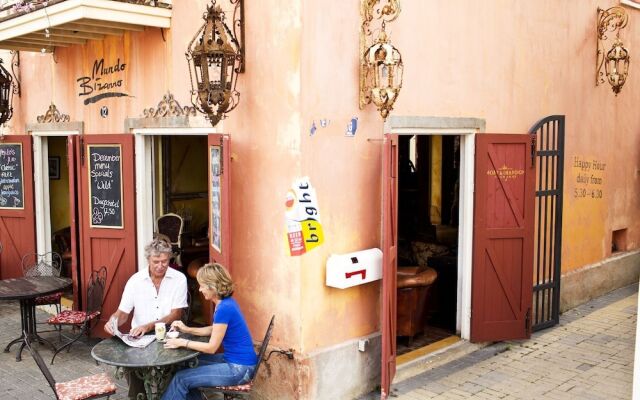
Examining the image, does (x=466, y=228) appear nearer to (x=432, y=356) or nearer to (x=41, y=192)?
(x=432, y=356)

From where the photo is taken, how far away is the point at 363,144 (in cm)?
668

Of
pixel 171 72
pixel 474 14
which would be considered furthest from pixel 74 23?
pixel 474 14

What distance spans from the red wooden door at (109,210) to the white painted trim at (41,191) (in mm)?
1873

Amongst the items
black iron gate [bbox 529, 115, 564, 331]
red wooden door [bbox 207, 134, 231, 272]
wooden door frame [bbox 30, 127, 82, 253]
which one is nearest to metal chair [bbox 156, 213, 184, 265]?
wooden door frame [bbox 30, 127, 82, 253]

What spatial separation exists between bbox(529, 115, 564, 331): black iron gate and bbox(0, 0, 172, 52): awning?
4.90m

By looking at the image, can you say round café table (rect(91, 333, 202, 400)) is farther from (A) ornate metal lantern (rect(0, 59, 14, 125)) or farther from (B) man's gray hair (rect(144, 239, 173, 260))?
(A) ornate metal lantern (rect(0, 59, 14, 125))

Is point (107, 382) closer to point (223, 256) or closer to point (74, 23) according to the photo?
point (223, 256)

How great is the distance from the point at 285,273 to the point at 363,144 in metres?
1.49

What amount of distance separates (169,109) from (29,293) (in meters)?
2.61

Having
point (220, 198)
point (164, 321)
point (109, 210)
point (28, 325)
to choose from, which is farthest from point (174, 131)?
point (28, 325)

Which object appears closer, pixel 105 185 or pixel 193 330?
pixel 193 330

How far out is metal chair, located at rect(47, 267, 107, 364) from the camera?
772cm

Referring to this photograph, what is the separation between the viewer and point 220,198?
6.64m

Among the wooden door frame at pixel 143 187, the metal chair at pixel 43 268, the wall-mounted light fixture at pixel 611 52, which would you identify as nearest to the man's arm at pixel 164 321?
the wooden door frame at pixel 143 187
